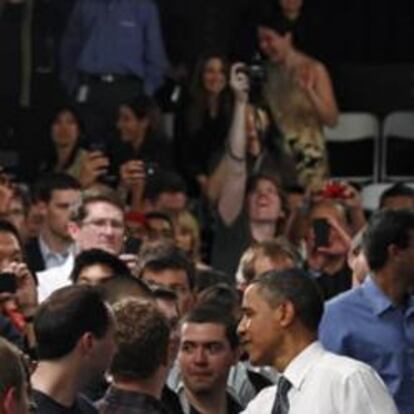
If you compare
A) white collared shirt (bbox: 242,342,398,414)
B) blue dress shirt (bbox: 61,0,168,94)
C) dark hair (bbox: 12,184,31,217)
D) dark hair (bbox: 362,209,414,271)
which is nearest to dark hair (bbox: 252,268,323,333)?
white collared shirt (bbox: 242,342,398,414)

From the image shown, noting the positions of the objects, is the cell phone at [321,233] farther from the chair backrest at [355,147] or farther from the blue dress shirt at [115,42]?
the chair backrest at [355,147]

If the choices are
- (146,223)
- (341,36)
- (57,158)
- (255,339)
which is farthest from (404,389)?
(341,36)

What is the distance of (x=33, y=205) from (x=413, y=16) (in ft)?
17.4

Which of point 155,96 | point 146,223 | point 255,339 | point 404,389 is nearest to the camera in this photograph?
point 255,339

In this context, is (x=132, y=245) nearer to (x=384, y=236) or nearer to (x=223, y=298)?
(x=223, y=298)

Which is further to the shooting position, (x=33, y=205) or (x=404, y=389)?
(x=33, y=205)

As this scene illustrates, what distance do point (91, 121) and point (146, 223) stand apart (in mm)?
2830

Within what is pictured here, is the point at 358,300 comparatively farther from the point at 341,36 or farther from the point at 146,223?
the point at 341,36

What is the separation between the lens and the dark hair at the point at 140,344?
9.14 meters

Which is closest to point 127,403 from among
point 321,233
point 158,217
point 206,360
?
point 206,360

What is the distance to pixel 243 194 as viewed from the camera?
1584cm

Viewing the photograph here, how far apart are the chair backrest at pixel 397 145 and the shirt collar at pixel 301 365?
378 inches

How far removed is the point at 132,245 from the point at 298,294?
380cm

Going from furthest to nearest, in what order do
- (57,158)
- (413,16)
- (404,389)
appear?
(413,16), (57,158), (404,389)
